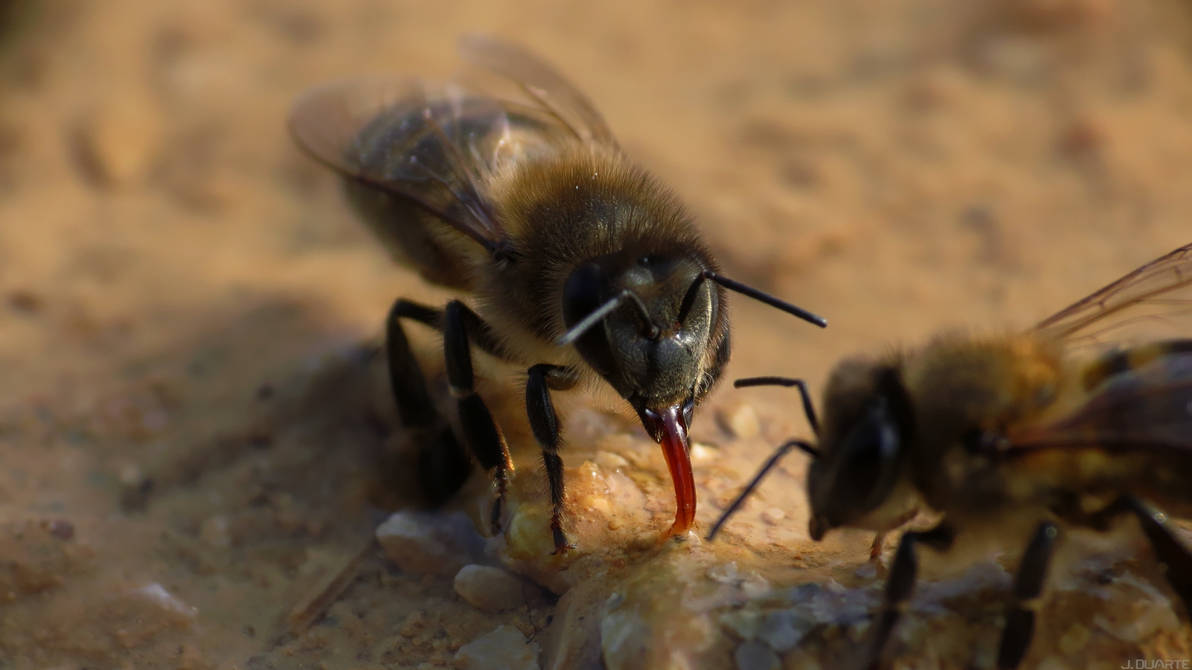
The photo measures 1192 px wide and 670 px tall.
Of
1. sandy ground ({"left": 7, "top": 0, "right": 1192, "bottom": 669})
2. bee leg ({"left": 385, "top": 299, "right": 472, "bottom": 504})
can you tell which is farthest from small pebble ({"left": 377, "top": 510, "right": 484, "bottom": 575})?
bee leg ({"left": 385, "top": 299, "right": 472, "bottom": 504})

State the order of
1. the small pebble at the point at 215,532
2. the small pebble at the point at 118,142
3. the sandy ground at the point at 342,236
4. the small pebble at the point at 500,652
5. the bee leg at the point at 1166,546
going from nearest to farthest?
the bee leg at the point at 1166,546, the small pebble at the point at 500,652, the sandy ground at the point at 342,236, the small pebble at the point at 215,532, the small pebble at the point at 118,142

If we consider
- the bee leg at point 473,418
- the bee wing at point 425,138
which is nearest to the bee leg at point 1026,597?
the bee leg at point 473,418

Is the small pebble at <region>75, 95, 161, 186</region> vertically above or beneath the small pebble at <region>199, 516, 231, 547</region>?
above

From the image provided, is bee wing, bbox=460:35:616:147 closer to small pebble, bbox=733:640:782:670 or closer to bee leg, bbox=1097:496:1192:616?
small pebble, bbox=733:640:782:670

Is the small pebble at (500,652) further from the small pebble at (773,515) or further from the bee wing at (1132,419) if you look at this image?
the bee wing at (1132,419)

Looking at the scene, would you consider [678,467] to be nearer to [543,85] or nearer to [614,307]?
[614,307]

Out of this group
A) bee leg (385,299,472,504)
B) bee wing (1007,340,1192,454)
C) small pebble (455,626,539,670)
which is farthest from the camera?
bee leg (385,299,472,504)

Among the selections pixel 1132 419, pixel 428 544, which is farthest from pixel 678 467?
pixel 1132 419
